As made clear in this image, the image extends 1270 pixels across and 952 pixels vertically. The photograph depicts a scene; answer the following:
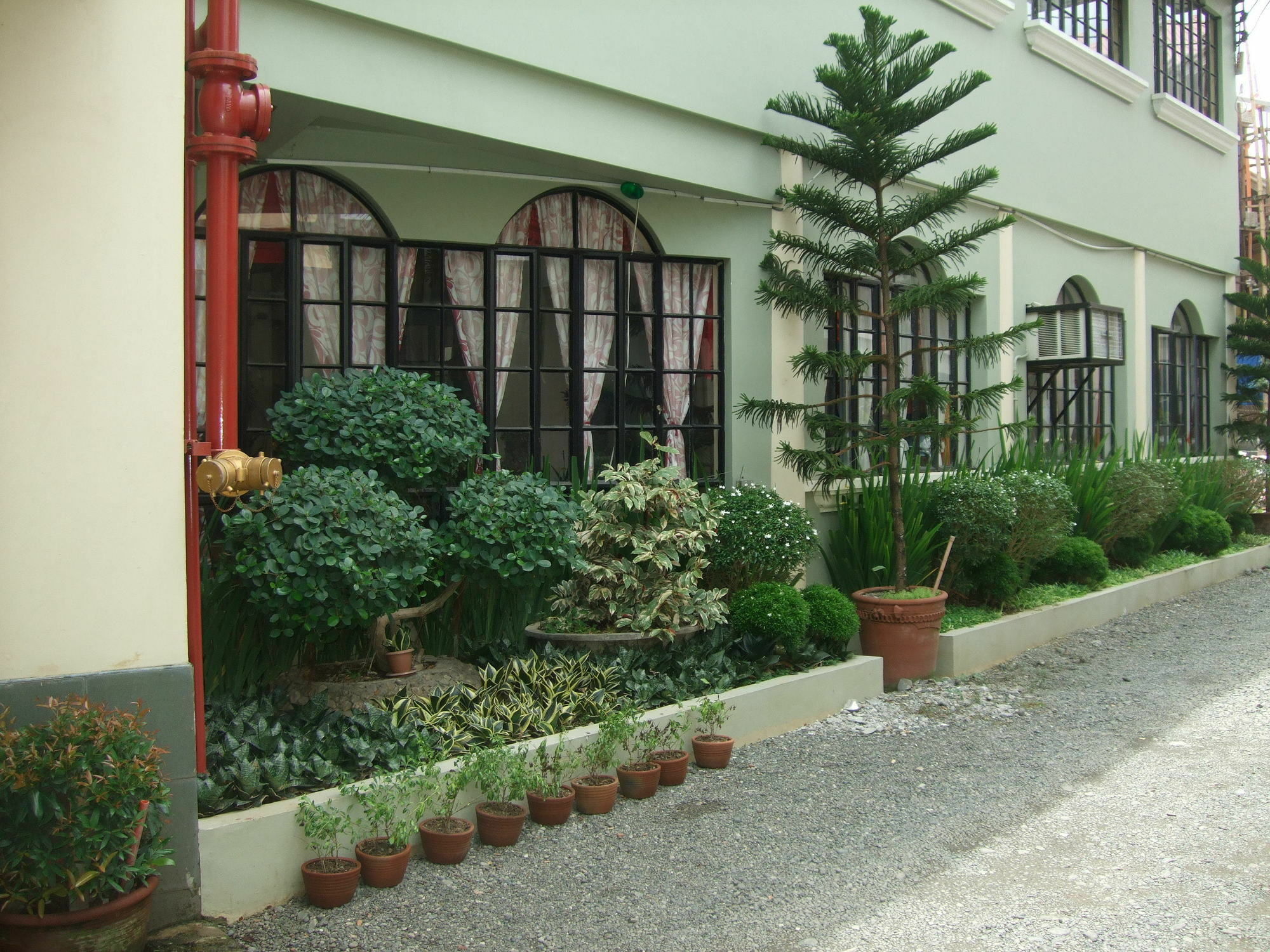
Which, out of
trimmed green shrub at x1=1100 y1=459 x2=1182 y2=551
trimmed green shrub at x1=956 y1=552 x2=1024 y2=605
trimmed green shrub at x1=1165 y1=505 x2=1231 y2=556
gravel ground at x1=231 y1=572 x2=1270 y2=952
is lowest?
gravel ground at x1=231 y1=572 x2=1270 y2=952

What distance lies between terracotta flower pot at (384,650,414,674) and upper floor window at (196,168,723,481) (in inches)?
57.8

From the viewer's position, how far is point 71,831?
3.29m

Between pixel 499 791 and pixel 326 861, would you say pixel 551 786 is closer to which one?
pixel 499 791

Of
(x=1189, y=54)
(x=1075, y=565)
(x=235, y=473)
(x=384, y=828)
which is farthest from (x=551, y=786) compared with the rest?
(x=1189, y=54)

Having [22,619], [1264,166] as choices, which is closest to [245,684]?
[22,619]

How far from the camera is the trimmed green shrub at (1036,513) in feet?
29.3

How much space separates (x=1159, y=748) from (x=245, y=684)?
458cm

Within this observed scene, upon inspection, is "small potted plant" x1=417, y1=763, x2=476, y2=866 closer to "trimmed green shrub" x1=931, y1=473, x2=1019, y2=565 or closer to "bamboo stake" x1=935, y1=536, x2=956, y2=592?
"bamboo stake" x1=935, y1=536, x2=956, y2=592

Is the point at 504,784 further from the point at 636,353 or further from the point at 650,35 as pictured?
the point at 650,35

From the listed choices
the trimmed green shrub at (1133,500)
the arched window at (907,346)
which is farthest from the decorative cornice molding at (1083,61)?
the trimmed green shrub at (1133,500)

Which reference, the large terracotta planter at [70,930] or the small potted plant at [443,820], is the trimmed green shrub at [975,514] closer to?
the small potted plant at [443,820]

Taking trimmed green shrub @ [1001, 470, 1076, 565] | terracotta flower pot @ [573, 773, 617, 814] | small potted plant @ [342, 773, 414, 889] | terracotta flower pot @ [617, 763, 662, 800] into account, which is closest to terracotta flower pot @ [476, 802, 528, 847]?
small potted plant @ [342, 773, 414, 889]

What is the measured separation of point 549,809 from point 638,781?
1.72ft

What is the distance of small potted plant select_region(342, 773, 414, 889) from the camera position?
4.12 meters
